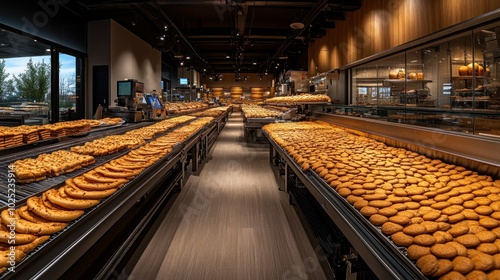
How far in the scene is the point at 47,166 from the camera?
2.24m

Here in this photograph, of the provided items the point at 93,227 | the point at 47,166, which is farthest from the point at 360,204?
the point at 47,166

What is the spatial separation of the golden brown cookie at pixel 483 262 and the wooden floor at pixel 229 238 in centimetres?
162

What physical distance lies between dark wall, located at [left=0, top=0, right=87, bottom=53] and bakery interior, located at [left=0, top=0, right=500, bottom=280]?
0.04m

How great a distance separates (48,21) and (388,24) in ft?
27.4

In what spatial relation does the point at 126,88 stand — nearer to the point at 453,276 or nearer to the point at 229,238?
the point at 229,238

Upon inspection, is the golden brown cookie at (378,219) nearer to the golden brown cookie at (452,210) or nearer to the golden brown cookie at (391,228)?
the golden brown cookie at (391,228)

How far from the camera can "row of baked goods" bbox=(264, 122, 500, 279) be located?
48.6 inches

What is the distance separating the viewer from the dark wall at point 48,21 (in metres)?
7.13

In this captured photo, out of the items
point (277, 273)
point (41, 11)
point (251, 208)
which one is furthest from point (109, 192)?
point (41, 11)

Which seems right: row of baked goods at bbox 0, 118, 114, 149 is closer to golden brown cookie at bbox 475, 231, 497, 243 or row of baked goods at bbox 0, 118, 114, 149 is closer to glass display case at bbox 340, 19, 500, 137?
golden brown cookie at bbox 475, 231, 497, 243

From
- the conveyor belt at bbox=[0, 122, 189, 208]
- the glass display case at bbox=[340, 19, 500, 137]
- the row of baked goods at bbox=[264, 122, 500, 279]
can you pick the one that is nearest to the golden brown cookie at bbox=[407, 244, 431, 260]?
the row of baked goods at bbox=[264, 122, 500, 279]

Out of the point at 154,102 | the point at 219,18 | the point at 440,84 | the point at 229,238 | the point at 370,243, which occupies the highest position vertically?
the point at 219,18

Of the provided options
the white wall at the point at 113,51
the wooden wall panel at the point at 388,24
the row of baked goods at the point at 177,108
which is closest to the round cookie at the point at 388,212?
the wooden wall panel at the point at 388,24

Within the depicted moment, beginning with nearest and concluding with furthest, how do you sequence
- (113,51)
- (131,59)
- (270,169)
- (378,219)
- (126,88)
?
(378,219) → (126,88) → (270,169) → (113,51) → (131,59)
